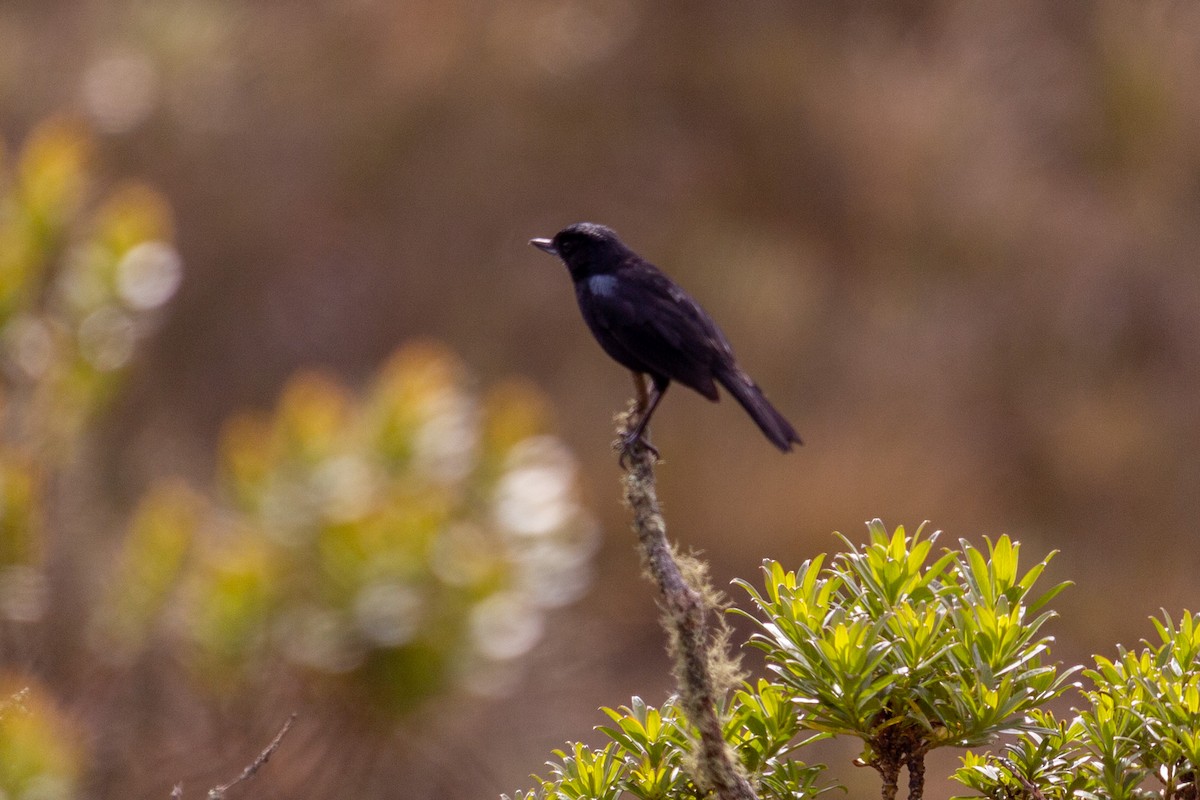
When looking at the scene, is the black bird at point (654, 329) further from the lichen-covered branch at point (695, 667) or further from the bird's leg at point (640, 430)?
the lichen-covered branch at point (695, 667)

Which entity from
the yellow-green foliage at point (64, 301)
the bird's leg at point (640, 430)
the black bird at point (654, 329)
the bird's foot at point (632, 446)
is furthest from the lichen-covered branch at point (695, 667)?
the yellow-green foliage at point (64, 301)

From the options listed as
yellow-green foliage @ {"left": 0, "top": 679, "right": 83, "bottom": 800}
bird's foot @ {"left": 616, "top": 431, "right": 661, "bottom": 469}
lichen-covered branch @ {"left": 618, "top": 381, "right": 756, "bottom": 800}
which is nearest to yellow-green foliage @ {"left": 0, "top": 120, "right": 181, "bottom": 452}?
yellow-green foliage @ {"left": 0, "top": 679, "right": 83, "bottom": 800}

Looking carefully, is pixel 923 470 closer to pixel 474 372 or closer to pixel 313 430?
pixel 474 372

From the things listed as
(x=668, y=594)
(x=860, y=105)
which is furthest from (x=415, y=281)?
(x=668, y=594)

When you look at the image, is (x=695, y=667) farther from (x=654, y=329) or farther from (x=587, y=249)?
(x=587, y=249)

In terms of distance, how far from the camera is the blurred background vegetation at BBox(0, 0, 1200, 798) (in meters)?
9.00

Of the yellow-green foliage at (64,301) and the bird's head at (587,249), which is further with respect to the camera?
the yellow-green foliage at (64,301)

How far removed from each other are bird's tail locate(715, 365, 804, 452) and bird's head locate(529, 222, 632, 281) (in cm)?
50

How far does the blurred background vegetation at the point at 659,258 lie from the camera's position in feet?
29.5

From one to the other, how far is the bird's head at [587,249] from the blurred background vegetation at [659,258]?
95.0 inches

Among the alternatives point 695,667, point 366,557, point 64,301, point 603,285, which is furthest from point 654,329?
point 64,301

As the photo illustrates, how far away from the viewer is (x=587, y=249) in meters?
4.09

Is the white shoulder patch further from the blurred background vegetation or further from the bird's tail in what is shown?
the blurred background vegetation

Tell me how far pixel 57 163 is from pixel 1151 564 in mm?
7800
